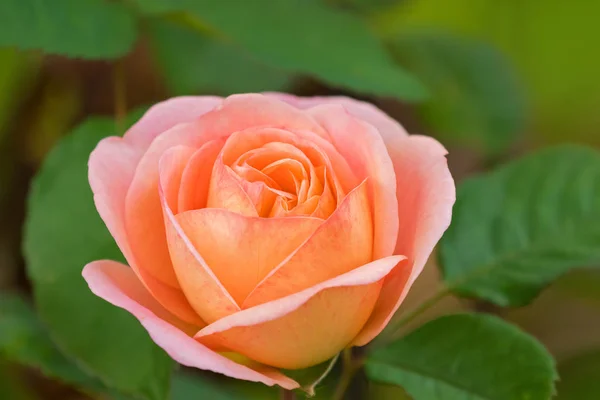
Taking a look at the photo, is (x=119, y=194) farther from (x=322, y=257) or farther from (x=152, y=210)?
(x=322, y=257)

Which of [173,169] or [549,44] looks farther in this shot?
[549,44]

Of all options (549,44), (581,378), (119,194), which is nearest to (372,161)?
(119,194)

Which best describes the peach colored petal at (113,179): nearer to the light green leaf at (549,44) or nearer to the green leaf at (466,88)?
the green leaf at (466,88)

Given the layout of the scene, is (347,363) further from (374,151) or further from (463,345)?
(374,151)

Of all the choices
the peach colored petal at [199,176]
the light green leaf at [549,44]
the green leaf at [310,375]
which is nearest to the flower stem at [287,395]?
the green leaf at [310,375]

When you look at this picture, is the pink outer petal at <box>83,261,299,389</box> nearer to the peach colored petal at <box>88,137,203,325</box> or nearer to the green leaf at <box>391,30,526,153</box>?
the peach colored petal at <box>88,137,203,325</box>

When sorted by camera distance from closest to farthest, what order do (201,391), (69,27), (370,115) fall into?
(370,115), (69,27), (201,391)
